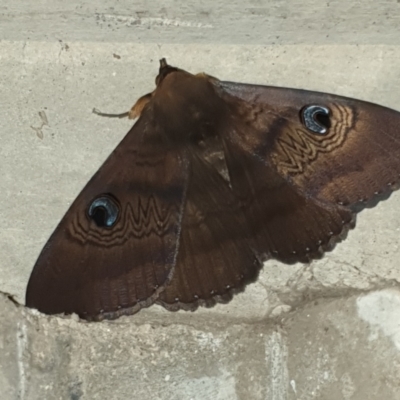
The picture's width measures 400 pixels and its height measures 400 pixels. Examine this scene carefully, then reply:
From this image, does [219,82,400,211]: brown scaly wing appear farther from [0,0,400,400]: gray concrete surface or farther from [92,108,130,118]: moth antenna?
[92,108,130,118]: moth antenna

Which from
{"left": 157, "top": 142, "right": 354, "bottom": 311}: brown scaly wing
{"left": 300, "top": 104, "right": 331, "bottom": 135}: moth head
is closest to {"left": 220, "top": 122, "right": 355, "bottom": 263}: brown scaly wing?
{"left": 157, "top": 142, "right": 354, "bottom": 311}: brown scaly wing

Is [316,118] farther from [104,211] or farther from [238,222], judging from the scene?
[104,211]

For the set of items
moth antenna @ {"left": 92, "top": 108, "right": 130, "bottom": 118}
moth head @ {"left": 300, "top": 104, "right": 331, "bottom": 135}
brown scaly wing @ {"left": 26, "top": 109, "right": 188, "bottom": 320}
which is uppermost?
moth antenna @ {"left": 92, "top": 108, "right": 130, "bottom": 118}

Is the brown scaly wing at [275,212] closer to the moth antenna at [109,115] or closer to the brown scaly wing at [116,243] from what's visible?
the brown scaly wing at [116,243]

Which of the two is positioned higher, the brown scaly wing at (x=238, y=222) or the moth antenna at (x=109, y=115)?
→ the moth antenna at (x=109, y=115)

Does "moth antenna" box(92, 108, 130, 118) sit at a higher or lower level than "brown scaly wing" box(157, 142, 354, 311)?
higher

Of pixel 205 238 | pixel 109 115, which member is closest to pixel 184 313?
pixel 205 238

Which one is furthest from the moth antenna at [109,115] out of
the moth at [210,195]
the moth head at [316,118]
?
the moth head at [316,118]
